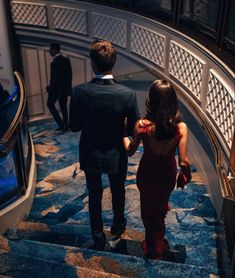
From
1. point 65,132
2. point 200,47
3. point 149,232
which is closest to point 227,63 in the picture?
point 200,47

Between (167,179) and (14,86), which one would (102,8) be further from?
(167,179)

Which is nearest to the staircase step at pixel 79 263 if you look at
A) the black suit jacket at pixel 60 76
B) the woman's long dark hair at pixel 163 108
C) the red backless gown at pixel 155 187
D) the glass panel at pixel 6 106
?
the red backless gown at pixel 155 187

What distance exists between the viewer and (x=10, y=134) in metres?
3.15

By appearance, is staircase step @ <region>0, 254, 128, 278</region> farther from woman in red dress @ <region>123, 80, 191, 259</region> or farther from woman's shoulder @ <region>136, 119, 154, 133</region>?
woman's shoulder @ <region>136, 119, 154, 133</region>

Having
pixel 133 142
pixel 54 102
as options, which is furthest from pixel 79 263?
pixel 54 102

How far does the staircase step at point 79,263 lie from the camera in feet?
8.32

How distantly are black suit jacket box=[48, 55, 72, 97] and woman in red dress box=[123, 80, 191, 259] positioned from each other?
137 inches

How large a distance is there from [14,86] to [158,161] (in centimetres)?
273

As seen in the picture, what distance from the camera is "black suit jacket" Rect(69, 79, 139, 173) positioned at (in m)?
2.55

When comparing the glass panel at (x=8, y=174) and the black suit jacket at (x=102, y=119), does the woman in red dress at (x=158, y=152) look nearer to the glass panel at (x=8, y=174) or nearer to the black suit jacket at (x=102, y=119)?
the black suit jacket at (x=102, y=119)

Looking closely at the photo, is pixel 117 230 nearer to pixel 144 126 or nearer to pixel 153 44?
pixel 144 126

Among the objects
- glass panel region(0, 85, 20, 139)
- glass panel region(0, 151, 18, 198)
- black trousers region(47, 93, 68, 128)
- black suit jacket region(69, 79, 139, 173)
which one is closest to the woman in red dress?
black suit jacket region(69, 79, 139, 173)

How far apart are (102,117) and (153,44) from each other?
8.76 ft

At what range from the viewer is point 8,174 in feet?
11.8
